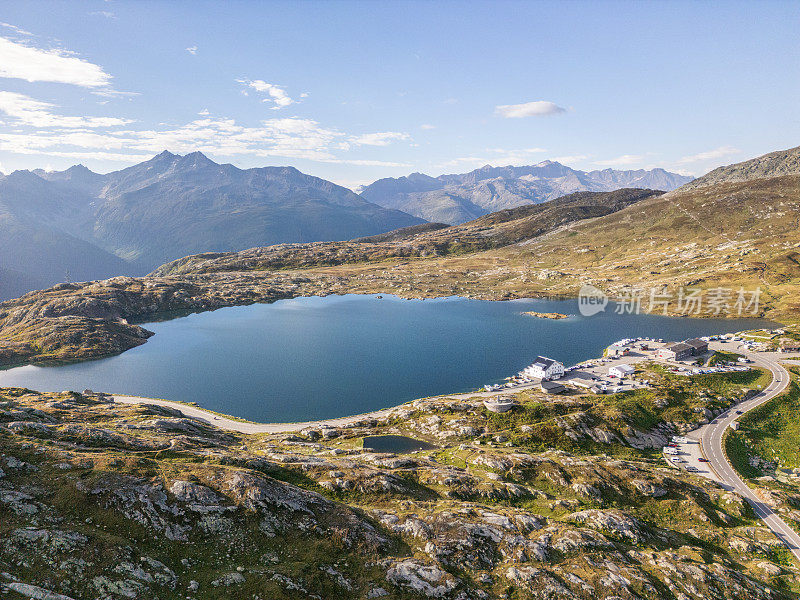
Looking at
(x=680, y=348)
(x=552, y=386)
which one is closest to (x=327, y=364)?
(x=552, y=386)

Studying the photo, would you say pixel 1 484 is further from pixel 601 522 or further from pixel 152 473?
pixel 601 522

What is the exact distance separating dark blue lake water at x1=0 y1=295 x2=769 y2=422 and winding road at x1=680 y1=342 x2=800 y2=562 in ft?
167

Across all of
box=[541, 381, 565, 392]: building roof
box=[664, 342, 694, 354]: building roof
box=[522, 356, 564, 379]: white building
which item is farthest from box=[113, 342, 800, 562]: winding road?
box=[664, 342, 694, 354]: building roof

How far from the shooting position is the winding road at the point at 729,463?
204ft

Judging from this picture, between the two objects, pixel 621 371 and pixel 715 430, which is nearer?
pixel 715 430

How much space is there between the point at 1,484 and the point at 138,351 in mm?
161763

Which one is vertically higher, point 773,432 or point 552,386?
point 552,386

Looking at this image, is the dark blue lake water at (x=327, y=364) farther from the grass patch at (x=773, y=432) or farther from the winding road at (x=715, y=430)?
the grass patch at (x=773, y=432)

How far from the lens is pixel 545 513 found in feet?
193

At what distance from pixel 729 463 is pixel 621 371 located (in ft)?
129

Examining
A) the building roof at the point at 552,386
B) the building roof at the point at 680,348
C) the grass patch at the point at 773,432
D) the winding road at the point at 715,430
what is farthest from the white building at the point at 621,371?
the grass patch at the point at 773,432

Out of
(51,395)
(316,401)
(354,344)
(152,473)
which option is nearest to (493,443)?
(316,401)

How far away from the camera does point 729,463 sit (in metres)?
81.0

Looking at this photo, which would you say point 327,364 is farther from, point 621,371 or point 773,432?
point 773,432
